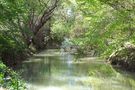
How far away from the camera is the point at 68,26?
168 ft

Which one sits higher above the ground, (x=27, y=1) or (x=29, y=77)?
(x=27, y=1)

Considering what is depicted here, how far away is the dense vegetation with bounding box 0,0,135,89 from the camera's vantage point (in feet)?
42.1

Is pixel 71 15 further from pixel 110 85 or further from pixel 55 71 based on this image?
pixel 110 85

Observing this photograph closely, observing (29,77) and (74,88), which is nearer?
(74,88)

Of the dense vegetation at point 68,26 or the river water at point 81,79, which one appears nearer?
the dense vegetation at point 68,26

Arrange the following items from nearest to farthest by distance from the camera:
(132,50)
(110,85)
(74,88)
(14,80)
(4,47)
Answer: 1. (14,80)
2. (74,88)
3. (110,85)
4. (4,47)
5. (132,50)

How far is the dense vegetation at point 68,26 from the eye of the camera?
12.8 metres

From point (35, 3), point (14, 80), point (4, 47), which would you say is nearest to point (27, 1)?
point (35, 3)

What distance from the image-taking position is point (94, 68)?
2752 centimetres

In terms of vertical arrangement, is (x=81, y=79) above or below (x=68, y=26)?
below

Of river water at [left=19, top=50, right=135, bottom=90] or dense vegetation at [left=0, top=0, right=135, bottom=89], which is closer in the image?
dense vegetation at [left=0, top=0, right=135, bottom=89]

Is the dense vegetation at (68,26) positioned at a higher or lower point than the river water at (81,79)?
higher

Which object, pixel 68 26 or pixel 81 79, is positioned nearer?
pixel 81 79

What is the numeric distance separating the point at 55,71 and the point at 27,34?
1010 cm
